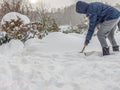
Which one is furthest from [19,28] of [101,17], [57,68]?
[57,68]

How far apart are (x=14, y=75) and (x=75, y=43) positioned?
10.5 feet

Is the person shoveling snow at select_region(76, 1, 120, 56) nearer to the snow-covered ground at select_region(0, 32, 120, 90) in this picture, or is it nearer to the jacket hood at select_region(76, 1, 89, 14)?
the jacket hood at select_region(76, 1, 89, 14)

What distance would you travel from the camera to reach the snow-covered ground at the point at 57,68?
476cm

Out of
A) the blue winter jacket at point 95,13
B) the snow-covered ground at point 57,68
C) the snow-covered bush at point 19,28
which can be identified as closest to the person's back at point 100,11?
the blue winter jacket at point 95,13

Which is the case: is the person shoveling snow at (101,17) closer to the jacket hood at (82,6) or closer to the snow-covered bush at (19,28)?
the jacket hood at (82,6)

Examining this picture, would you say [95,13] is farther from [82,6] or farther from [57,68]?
[57,68]

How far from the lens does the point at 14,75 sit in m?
5.45

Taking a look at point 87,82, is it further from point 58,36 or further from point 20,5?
point 20,5

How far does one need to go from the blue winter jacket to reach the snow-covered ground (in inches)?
27.1

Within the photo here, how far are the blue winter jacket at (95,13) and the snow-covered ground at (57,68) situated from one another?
2.26 feet

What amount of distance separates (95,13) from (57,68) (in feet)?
4.95

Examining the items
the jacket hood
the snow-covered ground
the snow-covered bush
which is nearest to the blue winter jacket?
the jacket hood

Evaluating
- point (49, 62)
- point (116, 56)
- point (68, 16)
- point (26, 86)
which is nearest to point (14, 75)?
point (26, 86)

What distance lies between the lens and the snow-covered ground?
4.76 meters
